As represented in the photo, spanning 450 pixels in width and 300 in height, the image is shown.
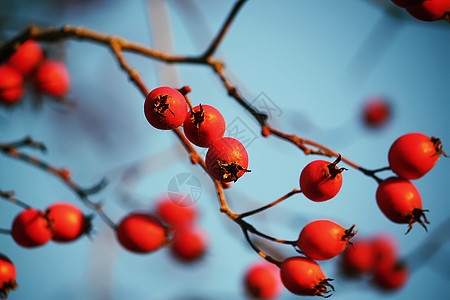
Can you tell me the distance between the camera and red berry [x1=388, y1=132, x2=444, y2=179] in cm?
155

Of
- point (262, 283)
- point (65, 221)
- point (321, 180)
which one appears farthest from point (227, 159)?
point (262, 283)

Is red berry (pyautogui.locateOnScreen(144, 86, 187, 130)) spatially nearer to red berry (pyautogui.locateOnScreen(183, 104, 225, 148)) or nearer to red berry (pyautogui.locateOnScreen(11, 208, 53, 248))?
red berry (pyautogui.locateOnScreen(183, 104, 225, 148))

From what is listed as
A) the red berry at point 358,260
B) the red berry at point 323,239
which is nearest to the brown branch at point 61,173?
the red berry at point 323,239

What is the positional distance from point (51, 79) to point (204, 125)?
2001 mm

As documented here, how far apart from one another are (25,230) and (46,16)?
339cm

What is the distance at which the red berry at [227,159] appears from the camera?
1.21m

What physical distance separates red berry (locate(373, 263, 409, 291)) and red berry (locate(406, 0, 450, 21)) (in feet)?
8.61

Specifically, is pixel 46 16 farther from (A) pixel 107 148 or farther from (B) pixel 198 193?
(B) pixel 198 193

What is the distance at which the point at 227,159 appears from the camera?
1.21m

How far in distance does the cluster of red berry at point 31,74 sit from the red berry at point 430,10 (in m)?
2.28

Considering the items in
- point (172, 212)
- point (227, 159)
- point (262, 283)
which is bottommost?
point (262, 283)

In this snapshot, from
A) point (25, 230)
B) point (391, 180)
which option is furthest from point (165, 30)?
point (391, 180)

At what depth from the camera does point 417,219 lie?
5.04 feet

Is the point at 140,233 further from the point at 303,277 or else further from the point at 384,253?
the point at 384,253
